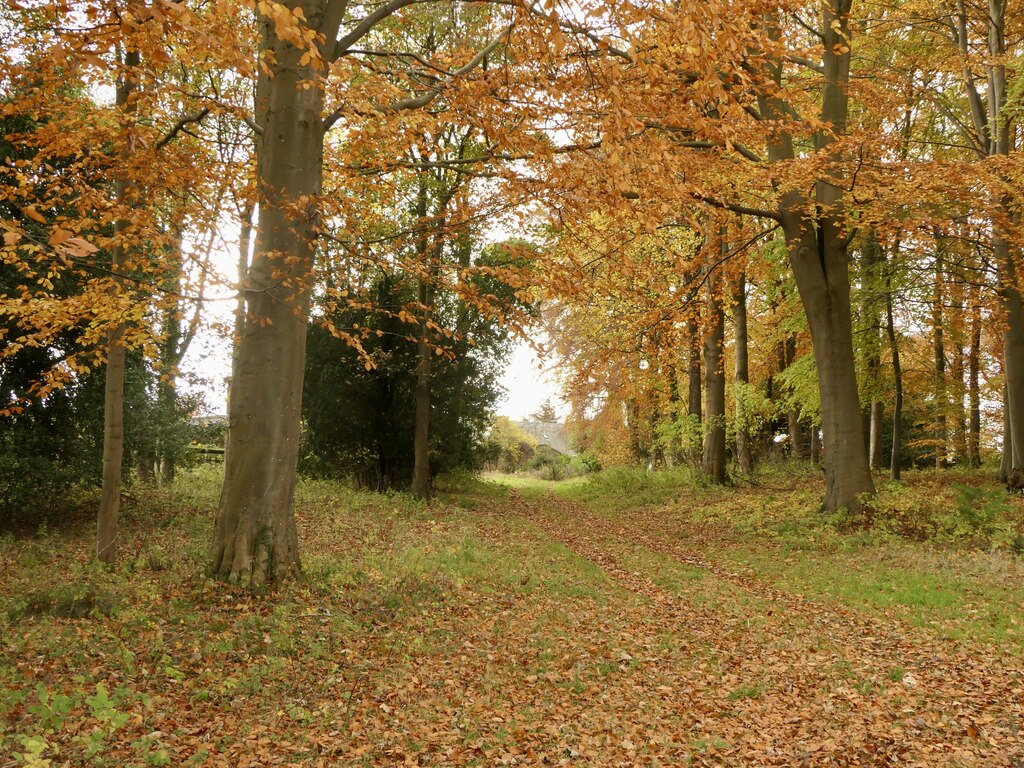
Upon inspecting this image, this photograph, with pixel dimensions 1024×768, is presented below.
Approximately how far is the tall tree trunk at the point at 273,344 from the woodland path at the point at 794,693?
4.07m

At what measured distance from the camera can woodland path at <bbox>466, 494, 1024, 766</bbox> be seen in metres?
4.79

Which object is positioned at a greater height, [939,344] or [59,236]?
[939,344]

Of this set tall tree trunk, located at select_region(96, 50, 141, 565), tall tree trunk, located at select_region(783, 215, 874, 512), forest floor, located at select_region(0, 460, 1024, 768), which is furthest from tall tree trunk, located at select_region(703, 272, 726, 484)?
tall tree trunk, located at select_region(96, 50, 141, 565)

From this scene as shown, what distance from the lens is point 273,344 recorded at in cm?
778

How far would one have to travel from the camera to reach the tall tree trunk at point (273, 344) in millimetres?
7711

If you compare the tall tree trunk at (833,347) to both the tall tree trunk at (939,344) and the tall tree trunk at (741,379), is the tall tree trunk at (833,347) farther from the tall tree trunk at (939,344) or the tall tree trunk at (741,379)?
the tall tree trunk at (741,379)

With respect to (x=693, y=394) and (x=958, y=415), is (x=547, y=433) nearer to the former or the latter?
(x=958, y=415)

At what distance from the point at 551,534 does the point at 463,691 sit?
30.6 ft

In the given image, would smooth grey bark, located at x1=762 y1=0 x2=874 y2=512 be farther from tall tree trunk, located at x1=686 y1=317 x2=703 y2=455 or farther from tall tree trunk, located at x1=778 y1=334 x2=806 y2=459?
tall tree trunk, located at x1=778 y1=334 x2=806 y2=459

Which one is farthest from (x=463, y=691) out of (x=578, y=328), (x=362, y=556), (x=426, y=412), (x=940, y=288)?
(x=578, y=328)

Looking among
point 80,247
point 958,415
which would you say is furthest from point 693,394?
point 80,247

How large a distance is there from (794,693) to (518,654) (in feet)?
8.07

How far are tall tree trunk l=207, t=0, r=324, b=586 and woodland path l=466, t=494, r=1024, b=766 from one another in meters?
4.07

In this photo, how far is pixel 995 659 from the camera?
6500 mm
